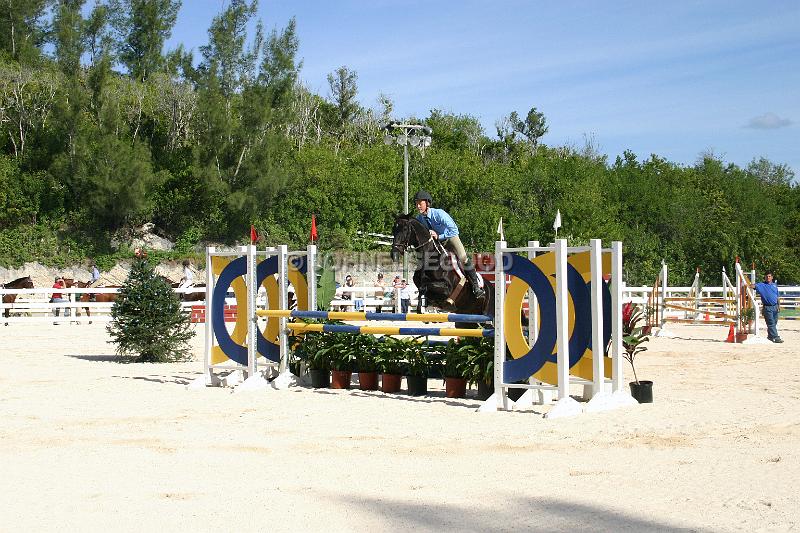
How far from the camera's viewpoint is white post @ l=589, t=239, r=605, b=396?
29.6 feet

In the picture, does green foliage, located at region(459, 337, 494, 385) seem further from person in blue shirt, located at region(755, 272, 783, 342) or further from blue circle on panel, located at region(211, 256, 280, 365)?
person in blue shirt, located at region(755, 272, 783, 342)

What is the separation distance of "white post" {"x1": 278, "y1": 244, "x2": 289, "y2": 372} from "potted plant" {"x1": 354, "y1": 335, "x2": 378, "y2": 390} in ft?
3.22

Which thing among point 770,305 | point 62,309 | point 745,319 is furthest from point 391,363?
point 62,309

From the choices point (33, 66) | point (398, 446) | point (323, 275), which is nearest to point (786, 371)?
point (323, 275)

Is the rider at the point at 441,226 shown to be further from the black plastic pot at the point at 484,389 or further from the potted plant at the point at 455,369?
the black plastic pot at the point at 484,389

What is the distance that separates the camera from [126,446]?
732 centimetres

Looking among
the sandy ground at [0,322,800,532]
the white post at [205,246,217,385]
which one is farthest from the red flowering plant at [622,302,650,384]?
the white post at [205,246,217,385]

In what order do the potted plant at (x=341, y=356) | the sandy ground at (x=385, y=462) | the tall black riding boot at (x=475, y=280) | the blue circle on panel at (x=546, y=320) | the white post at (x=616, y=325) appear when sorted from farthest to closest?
the tall black riding boot at (x=475, y=280) < the potted plant at (x=341, y=356) < the white post at (x=616, y=325) < the blue circle on panel at (x=546, y=320) < the sandy ground at (x=385, y=462)

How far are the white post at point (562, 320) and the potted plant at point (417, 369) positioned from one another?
1930 millimetres

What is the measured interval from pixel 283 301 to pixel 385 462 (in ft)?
16.9

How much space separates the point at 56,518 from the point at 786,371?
10.6m

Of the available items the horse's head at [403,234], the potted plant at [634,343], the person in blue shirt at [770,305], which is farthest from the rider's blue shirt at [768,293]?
the horse's head at [403,234]

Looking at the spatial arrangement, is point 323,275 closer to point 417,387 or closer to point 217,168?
point 417,387

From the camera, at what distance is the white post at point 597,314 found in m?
9.02
